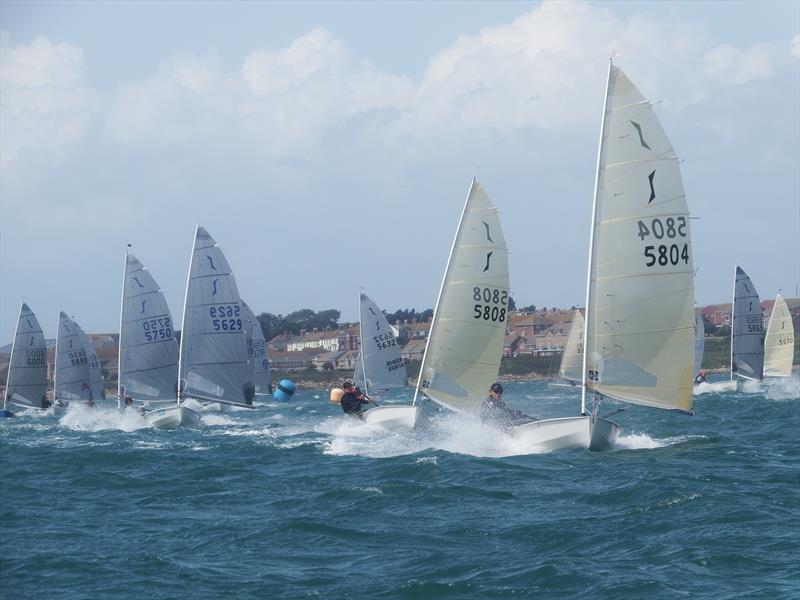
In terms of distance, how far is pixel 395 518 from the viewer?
1580cm

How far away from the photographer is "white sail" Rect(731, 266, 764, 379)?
5434 cm

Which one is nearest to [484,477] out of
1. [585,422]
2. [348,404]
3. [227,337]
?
[585,422]

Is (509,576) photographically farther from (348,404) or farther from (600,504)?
(348,404)

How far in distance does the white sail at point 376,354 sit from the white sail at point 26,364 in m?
14.9

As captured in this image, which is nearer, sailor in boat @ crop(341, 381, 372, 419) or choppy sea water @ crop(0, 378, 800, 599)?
choppy sea water @ crop(0, 378, 800, 599)

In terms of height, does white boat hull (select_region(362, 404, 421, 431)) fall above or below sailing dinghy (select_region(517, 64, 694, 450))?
below

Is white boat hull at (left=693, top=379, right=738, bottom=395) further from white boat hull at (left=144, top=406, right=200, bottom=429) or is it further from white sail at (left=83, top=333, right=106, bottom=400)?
white boat hull at (left=144, top=406, right=200, bottom=429)

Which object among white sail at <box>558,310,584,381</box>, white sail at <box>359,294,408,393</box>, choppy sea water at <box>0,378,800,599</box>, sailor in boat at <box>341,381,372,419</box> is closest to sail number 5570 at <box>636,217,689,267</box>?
choppy sea water at <box>0,378,800,599</box>

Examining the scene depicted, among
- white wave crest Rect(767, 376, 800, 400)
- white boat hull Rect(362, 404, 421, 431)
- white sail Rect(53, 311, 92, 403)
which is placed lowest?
white wave crest Rect(767, 376, 800, 400)

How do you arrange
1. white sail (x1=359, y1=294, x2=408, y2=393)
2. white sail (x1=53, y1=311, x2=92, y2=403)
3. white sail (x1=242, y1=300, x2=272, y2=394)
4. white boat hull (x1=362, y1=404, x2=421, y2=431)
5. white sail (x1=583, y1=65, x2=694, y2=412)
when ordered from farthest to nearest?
white sail (x1=242, y1=300, x2=272, y2=394) → white sail (x1=53, y1=311, x2=92, y2=403) → white sail (x1=359, y1=294, x2=408, y2=393) → white boat hull (x1=362, y1=404, x2=421, y2=431) → white sail (x1=583, y1=65, x2=694, y2=412)

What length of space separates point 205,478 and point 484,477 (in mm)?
4925

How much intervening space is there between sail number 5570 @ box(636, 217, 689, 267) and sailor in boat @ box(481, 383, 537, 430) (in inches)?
161

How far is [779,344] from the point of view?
60.2m

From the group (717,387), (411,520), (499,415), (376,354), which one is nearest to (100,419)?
(376,354)
